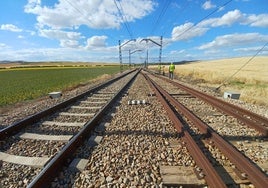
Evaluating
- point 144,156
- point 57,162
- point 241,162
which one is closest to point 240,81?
point 241,162

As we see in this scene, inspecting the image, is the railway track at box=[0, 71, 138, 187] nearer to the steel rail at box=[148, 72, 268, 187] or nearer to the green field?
the steel rail at box=[148, 72, 268, 187]

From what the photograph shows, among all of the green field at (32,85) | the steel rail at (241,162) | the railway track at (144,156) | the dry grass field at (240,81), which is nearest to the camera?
the steel rail at (241,162)

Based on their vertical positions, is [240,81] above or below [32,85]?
above

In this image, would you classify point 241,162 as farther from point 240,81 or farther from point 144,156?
point 240,81

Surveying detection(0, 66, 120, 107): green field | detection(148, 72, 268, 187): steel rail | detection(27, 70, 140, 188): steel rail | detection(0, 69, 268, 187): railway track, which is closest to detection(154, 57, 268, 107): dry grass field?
detection(0, 69, 268, 187): railway track

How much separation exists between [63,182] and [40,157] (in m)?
1.04

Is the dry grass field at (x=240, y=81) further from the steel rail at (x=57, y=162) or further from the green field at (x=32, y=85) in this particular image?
the green field at (x=32, y=85)

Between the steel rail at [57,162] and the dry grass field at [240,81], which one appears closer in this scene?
the steel rail at [57,162]

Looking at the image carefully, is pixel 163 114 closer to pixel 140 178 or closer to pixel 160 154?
pixel 160 154

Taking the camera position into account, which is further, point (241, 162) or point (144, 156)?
point (144, 156)

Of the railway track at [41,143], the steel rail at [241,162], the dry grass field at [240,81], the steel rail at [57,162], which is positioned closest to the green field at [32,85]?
the railway track at [41,143]

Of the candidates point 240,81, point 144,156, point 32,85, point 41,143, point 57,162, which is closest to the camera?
point 57,162

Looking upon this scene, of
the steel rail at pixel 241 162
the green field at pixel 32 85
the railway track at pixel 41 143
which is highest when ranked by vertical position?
the steel rail at pixel 241 162

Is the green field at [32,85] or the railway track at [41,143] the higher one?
the railway track at [41,143]
